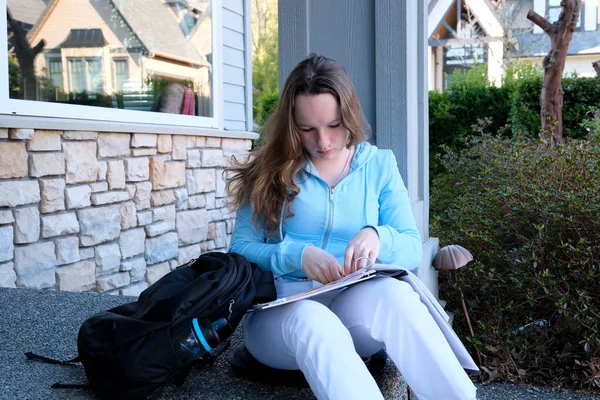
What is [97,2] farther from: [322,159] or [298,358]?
[298,358]

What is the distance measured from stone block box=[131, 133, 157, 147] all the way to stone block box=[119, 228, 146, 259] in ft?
2.00

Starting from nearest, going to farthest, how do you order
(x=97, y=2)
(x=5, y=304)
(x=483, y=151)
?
(x=5, y=304) < (x=97, y=2) < (x=483, y=151)

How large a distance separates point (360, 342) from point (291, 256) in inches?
12.3

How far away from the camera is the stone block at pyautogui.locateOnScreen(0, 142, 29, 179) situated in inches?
142

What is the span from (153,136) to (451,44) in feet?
58.7

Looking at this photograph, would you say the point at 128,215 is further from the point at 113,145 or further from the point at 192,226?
the point at 192,226

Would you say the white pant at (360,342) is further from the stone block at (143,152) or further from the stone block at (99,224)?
the stone block at (143,152)

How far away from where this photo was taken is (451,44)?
21359 mm

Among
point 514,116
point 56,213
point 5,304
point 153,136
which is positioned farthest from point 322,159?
point 514,116

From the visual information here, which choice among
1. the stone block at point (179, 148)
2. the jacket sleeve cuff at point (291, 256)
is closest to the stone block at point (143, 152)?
the stone block at point (179, 148)

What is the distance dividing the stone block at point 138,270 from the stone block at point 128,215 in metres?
0.26

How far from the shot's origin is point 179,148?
5.35 m

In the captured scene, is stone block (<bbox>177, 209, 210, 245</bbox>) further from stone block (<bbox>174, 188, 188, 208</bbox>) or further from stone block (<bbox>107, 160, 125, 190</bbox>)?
stone block (<bbox>107, 160, 125, 190</bbox>)

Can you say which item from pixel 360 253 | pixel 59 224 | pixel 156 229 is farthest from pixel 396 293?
pixel 156 229
